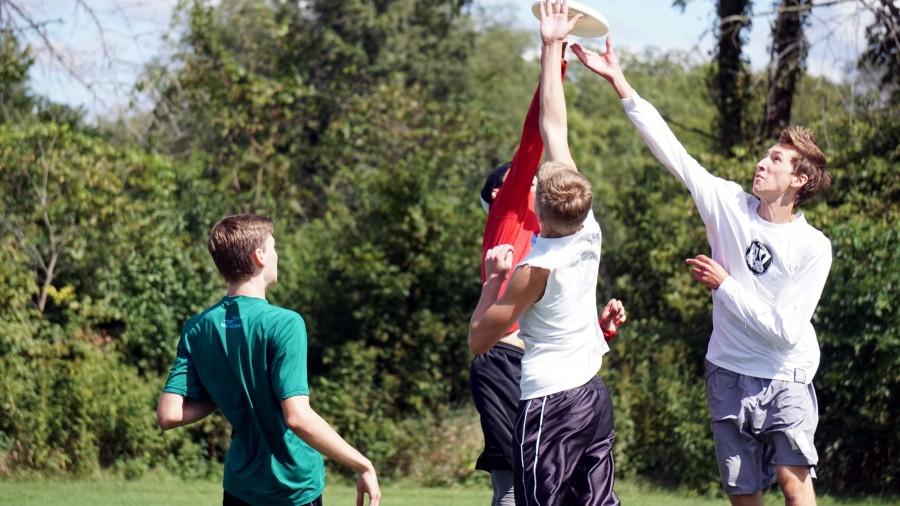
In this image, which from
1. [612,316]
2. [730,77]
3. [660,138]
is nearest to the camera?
[612,316]

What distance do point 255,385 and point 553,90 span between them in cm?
158

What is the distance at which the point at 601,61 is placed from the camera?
4.90m

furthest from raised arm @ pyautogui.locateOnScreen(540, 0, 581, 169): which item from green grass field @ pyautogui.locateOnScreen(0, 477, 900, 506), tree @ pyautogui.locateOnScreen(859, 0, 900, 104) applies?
tree @ pyautogui.locateOnScreen(859, 0, 900, 104)

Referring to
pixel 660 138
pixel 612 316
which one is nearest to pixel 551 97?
pixel 660 138

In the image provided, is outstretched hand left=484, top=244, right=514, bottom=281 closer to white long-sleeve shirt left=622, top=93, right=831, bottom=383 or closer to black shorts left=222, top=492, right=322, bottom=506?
black shorts left=222, top=492, right=322, bottom=506

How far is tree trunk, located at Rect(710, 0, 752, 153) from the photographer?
45.7 feet

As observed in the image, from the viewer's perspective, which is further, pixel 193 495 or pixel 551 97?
pixel 193 495

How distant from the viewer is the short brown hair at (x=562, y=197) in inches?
156

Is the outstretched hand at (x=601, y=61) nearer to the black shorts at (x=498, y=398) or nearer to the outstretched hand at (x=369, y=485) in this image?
the black shorts at (x=498, y=398)

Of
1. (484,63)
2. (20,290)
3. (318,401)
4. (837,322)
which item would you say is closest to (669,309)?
(837,322)

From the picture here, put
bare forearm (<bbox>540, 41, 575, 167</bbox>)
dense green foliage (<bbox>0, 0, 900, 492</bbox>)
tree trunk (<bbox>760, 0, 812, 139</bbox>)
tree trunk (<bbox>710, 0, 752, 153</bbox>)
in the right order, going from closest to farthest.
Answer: bare forearm (<bbox>540, 41, 575, 167</bbox>)
dense green foliage (<bbox>0, 0, 900, 492</bbox>)
tree trunk (<bbox>760, 0, 812, 139</bbox>)
tree trunk (<bbox>710, 0, 752, 153</bbox>)

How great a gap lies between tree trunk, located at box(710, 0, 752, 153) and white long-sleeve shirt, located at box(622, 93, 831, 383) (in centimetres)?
925

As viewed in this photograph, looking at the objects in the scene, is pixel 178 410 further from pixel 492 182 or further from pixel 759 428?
pixel 759 428

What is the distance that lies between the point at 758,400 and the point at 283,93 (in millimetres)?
13651
